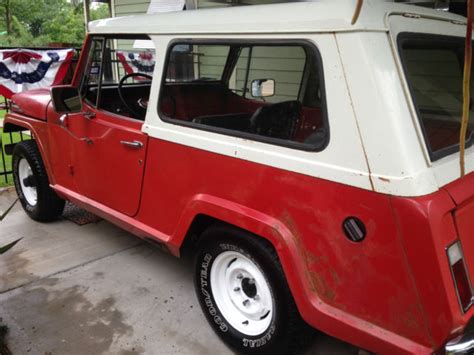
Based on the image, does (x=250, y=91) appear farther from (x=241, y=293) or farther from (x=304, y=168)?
(x=241, y=293)

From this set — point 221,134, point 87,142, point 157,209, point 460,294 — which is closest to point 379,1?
point 221,134

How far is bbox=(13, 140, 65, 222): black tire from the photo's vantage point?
13.4 ft

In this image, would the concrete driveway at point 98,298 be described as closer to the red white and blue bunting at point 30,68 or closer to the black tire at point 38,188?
the black tire at point 38,188

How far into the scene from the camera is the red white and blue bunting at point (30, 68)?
6.58 metres

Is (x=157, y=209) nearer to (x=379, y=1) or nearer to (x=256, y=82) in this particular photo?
(x=256, y=82)

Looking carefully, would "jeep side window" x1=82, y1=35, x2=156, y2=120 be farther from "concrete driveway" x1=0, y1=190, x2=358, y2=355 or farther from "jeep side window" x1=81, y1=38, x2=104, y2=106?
"concrete driveway" x1=0, y1=190, x2=358, y2=355

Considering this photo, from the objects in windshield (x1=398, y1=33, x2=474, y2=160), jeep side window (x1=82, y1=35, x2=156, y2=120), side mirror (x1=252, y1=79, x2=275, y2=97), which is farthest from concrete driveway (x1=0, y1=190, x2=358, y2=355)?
side mirror (x1=252, y1=79, x2=275, y2=97)

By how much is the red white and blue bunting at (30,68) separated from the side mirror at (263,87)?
511cm

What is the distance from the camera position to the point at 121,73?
3729mm

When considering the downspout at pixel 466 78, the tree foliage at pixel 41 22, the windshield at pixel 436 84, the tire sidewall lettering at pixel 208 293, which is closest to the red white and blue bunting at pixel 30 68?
the tire sidewall lettering at pixel 208 293

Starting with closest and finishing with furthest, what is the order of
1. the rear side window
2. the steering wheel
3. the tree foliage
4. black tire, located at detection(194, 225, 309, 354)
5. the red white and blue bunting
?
the rear side window
black tire, located at detection(194, 225, 309, 354)
the steering wheel
the red white and blue bunting
the tree foliage

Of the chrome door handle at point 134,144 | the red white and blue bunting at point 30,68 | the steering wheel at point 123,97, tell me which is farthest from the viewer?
the red white and blue bunting at point 30,68

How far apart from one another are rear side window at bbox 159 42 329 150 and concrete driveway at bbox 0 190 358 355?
52.0 inches

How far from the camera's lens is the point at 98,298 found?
313 cm
